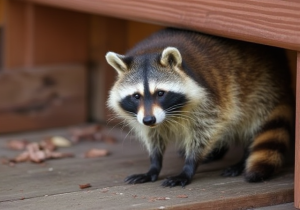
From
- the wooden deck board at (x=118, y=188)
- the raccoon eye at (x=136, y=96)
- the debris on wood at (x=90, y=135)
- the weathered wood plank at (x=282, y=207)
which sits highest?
the raccoon eye at (x=136, y=96)

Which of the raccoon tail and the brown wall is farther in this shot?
the brown wall

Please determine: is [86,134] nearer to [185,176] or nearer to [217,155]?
[217,155]

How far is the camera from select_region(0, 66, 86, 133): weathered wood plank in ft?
18.7

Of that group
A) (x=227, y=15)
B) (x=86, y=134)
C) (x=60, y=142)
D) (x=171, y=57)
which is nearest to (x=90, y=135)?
(x=86, y=134)

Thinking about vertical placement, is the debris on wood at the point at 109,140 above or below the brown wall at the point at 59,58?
below

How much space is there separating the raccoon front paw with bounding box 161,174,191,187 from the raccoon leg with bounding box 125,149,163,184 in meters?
0.14

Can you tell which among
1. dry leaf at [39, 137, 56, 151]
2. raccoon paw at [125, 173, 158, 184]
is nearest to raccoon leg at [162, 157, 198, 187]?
raccoon paw at [125, 173, 158, 184]

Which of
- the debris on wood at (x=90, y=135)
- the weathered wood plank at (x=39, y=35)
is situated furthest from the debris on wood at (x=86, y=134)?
the weathered wood plank at (x=39, y=35)

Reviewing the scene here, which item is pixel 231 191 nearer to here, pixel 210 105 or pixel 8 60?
pixel 210 105

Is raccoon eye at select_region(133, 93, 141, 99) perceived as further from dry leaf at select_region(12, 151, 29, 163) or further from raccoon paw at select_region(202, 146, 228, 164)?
dry leaf at select_region(12, 151, 29, 163)

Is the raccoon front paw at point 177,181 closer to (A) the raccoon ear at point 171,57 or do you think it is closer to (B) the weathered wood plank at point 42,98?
(A) the raccoon ear at point 171,57

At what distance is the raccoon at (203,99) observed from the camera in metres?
4.06

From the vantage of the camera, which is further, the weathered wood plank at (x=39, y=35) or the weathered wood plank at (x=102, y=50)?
the weathered wood plank at (x=102, y=50)

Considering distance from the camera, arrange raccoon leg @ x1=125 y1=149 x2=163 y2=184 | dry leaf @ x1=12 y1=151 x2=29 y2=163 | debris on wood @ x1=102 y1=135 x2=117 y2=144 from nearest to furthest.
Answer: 1. raccoon leg @ x1=125 y1=149 x2=163 y2=184
2. dry leaf @ x1=12 y1=151 x2=29 y2=163
3. debris on wood @ x1=102 y1=135 x2=117 y2=144
